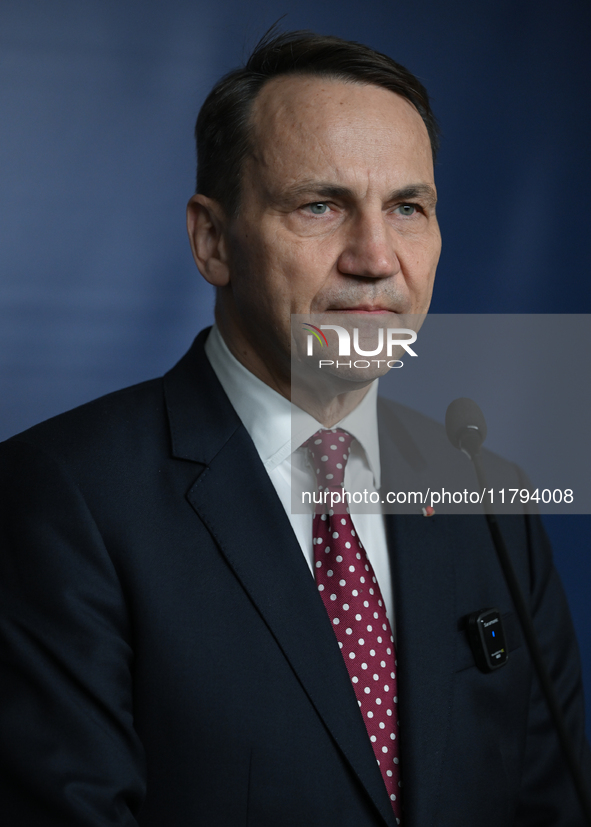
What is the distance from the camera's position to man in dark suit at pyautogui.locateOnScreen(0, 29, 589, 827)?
123cm

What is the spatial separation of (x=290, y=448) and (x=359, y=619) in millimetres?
319

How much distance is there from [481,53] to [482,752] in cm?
175

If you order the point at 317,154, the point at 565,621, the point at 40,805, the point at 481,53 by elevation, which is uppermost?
the point at 481,53

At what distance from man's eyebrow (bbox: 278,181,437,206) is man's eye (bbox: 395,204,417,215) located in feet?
0.07

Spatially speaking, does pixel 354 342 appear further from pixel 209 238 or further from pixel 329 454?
pixel 209 238

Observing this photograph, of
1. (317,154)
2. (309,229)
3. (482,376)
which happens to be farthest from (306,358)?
(482,376)

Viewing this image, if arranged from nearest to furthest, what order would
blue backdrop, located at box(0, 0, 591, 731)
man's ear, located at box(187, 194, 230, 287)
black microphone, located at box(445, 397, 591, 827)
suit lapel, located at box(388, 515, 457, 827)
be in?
black microphone, located at box(445, 397, 591, 827) → suit lapel, located at box(388, 515, 457, 827) → man's ear, located at box(187, 194, 230, 287) → blue backdrop, located at box(0, 0, 591, 731)

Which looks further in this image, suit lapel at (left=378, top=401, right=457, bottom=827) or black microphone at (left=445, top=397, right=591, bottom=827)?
suit lapel at (left=378, top=401, right=457, bottom=827)

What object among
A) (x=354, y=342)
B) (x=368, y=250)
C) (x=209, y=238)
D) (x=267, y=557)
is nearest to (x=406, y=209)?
(x=368, y=250)

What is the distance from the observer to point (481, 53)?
2.23 meters

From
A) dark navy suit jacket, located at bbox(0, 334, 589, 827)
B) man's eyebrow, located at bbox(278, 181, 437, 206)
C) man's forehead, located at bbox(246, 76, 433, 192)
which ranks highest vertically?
man's forehead, located at bbox(246, 76, 433, 192)

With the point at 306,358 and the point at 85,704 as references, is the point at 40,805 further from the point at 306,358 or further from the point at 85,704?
the point at 306,358

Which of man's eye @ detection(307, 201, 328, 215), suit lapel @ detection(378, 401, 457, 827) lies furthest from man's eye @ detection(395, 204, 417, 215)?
suit lapel @ detection(378, 401, 457, 827)

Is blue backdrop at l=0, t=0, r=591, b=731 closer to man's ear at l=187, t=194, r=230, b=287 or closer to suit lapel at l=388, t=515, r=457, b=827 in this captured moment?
man's ear at l=187, t=194, r=230, b=287
